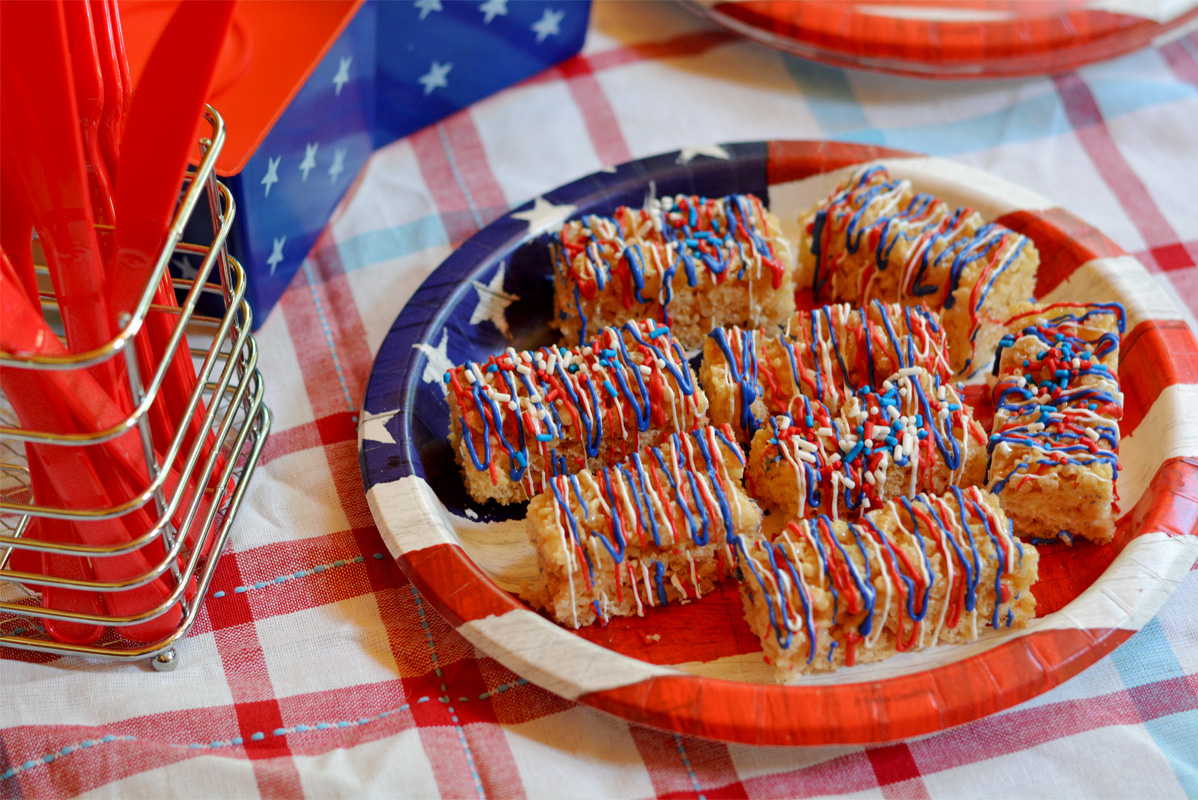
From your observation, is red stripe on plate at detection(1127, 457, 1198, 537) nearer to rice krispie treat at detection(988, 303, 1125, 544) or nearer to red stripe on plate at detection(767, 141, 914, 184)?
rice krispie treat at detection(988, 303, 1125, 544)

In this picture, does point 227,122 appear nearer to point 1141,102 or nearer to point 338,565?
point 338,565

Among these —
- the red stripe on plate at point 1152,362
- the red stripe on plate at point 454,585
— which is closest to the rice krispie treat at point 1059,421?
the red stripe on plate at point 1152,362

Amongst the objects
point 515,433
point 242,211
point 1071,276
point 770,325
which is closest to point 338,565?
point 515,433

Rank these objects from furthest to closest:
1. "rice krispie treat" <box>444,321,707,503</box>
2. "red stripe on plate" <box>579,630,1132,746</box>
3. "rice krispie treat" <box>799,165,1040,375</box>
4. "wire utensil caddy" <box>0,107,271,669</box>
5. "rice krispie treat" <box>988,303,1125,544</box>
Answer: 1. "rice krispie treat" <box>799,165,1040,375</box>
2. "rice krispie treat" <box>444,321,707,503</box>
3. "rice krispie treat" <box>988,303,1125,544</box>
4. "red stripe on plate" <box>579,630,1132,746</box>
5. "wire utensil caddy" <box>0,107,271,669</box>

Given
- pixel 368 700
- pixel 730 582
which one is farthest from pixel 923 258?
pixel 368 700

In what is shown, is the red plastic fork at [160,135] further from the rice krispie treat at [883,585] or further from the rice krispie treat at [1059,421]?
the rice krispie treat at [1059,421]

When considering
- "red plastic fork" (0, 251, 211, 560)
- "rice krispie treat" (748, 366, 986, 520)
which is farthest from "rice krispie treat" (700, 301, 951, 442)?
"red plastic fork" (0, 251, 211, 560)
